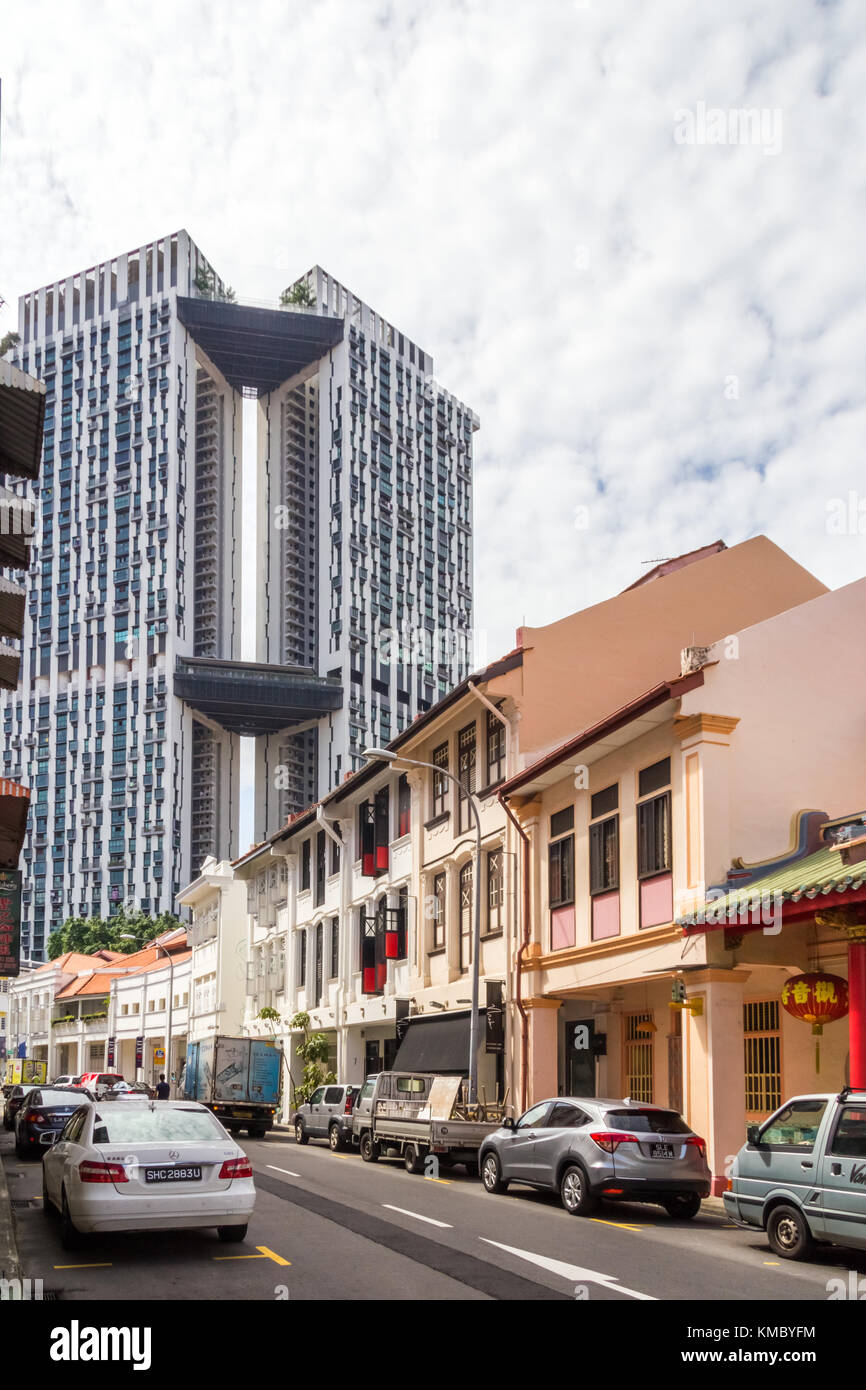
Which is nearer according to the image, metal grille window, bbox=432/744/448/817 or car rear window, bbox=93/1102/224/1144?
car rear window, bbox=93/1102/224/1144

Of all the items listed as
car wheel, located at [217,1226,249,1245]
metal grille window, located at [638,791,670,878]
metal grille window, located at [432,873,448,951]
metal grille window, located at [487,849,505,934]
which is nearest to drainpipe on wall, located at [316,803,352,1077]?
metal grille window, located at [432,873,448,951]

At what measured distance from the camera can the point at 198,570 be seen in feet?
497

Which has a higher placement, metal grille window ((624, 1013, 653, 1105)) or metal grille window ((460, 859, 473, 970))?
metal grille window ((460, 859, 473, 970))

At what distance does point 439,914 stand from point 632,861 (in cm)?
1206

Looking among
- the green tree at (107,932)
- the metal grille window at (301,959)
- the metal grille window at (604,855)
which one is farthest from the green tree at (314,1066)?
the green tree at (107,932)

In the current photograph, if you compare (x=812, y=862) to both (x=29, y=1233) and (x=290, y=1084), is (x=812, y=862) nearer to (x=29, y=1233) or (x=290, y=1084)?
(x=29, y=1233)

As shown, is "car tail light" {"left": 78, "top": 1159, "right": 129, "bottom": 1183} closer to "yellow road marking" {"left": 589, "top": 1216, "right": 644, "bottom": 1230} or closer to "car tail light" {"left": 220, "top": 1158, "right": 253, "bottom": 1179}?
"car tail light" {"left": 220, "top": 1158, "right": 253, "bottom": 1179}

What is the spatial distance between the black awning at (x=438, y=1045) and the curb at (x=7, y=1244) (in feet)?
51.5

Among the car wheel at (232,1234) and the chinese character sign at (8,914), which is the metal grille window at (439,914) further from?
the car wheel at (232,1234)

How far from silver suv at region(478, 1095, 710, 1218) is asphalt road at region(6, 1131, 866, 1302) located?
1.13ft

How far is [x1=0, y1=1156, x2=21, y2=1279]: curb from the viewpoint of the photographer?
11.3 meters

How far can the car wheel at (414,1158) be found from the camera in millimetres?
25031

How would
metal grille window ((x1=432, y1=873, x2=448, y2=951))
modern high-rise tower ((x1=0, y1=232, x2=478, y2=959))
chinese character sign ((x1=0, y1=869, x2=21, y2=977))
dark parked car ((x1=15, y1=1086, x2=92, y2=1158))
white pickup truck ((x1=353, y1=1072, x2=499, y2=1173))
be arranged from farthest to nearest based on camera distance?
modern high-rise tower ((x1=0, y1=232, x2=478, y2=959)) < chinese character sign ((x1=0, y1=869, x2=21, y2=977)) < metal grille window ((x1=432, y1=873, x2=448, y2=951)) < dark parked car ((x1=15, y1=1086, x2=92, y2=1158)) < white pickup truck ((x1=353, y1=1072, x2=499, y2=1173))
